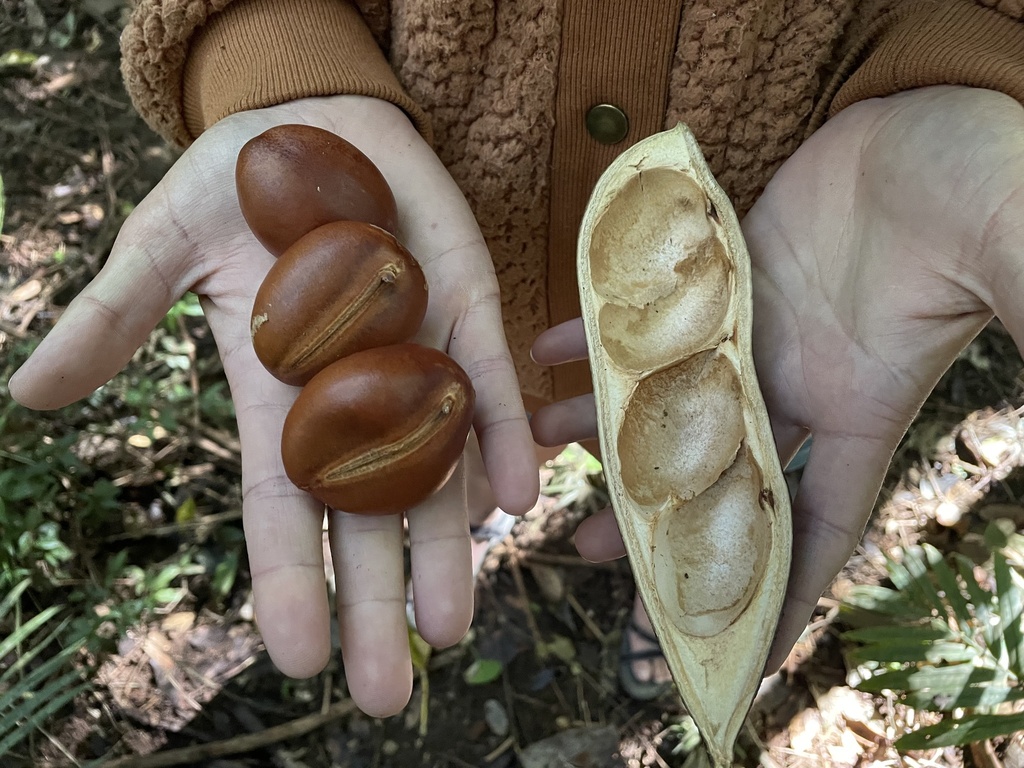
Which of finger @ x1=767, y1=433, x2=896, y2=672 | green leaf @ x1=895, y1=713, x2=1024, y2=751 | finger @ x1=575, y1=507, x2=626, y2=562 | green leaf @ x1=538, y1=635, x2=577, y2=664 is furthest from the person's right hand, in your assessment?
green leaf @ x1=538, y1=635, x2=577, y2=664

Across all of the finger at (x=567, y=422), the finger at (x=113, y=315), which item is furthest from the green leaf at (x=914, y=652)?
the finger at (x=113, y=315)

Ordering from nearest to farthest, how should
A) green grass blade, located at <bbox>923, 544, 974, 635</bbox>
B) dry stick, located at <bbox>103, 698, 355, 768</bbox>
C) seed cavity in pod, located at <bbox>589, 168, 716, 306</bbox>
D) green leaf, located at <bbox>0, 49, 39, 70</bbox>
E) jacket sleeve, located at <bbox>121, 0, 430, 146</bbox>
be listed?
jacket sleeve, located at <bbox>121, 0, 430, 146</bbox>
seed cavity in pod, located at <bbox>589, 168, 716, 306</bbox>
green grass blade, located at <bbox>923, 544, 974, 635</bbox>
dry stick, located at <bbox>103, 698, 355, 768</bbox>
green leaf, located at <bbox>0, 49, 39, 70</bbox>

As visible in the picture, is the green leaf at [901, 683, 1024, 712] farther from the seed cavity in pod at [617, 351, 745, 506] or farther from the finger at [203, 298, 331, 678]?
the finger at [203, 298, 331, 678]

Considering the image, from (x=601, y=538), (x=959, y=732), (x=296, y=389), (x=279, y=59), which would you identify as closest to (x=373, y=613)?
(x=296, y=389)

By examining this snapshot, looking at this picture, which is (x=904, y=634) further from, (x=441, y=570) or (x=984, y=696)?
(x=441, y=570)

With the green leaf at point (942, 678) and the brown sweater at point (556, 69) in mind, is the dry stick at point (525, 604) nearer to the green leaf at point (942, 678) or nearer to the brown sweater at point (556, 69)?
the green leaf at point (942, 678)

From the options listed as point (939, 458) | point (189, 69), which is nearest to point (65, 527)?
point (189, 69)
